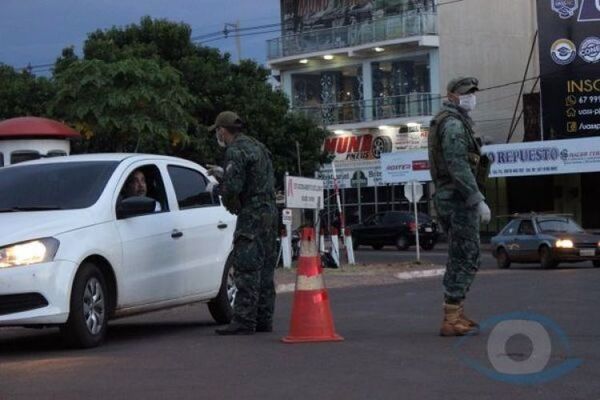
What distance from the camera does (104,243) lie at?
9.80m

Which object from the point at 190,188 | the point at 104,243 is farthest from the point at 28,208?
the point at 190,188

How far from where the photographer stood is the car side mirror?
10.1 meters

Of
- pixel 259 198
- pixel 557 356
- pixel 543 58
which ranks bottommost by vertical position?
pixel 557 356

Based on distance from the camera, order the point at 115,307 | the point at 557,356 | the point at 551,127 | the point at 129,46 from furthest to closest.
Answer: the point at 551,127 → the point at 129,46 → the point at 115,307 → the point at 557,356

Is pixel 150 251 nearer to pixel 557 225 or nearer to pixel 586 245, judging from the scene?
pixel 586 245

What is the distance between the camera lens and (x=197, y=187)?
462 inches

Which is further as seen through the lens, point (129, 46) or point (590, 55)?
point (590, 55)

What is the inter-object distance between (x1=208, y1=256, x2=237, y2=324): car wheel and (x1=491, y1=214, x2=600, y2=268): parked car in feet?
53.0

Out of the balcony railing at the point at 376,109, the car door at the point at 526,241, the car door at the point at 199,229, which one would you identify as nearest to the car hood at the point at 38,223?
the car door at the point at 199,229

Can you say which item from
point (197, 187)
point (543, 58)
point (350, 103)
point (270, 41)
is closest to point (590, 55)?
point (543, 58)

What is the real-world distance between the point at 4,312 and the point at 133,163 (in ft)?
7.45

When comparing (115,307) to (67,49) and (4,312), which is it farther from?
(67,49)

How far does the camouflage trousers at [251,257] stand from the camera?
10203 mm

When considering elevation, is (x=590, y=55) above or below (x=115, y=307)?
above
